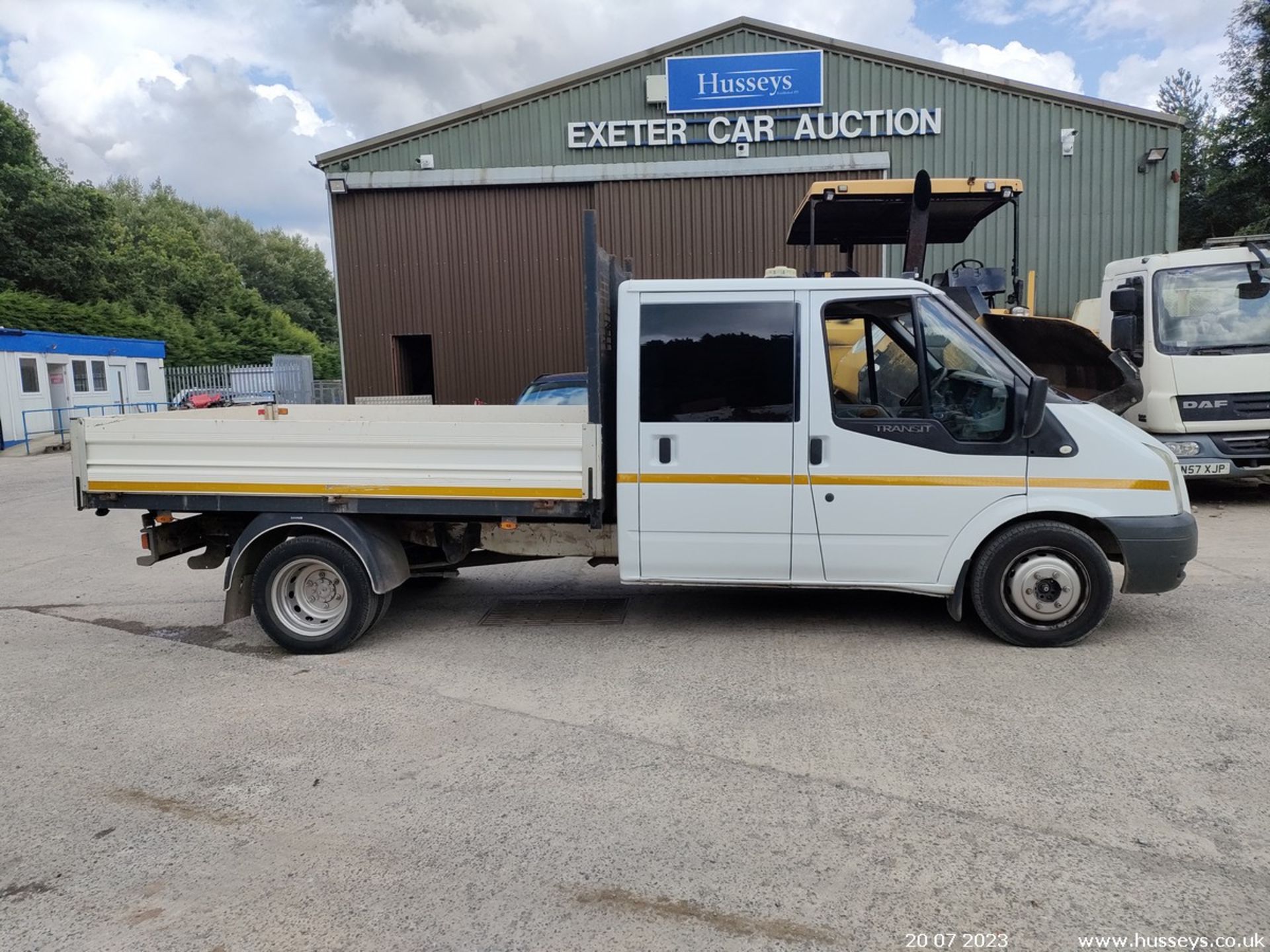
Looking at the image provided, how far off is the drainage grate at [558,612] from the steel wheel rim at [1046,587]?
252 centimetres

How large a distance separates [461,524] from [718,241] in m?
11.5

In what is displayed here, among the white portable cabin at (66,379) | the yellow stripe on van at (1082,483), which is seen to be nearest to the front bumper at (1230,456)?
the yellow stripe on van at (1082,483)

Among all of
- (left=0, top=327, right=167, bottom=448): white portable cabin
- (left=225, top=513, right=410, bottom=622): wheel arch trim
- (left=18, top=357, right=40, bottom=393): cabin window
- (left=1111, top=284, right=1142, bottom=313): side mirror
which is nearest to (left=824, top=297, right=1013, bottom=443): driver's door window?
(left=225, top=513, right=410, bottom=622): wheel arch trim

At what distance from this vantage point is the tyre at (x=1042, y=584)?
16.5 ft

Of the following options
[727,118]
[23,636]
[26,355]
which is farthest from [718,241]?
[26,355]

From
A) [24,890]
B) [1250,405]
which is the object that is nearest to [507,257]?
[1250,405]

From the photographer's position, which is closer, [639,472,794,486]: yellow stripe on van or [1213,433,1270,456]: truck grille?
[639,472,794,486]: yellow stripe on van

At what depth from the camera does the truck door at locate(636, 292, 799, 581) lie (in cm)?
511

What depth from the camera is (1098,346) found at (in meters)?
8.04

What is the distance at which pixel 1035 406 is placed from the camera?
4.88 m

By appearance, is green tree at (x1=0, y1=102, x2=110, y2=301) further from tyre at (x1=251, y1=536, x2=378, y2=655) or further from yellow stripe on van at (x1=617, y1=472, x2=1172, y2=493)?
yellow stripe on van at (x1=617, y1=472, x2=1172, y2=493)

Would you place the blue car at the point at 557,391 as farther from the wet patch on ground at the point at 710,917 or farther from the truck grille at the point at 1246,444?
the wet patch on ground at the point at 710,917

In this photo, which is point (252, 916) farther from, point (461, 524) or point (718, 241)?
point (718, 241)
